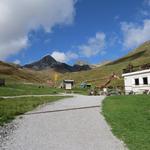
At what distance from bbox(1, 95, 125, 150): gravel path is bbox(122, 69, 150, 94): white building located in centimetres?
3564

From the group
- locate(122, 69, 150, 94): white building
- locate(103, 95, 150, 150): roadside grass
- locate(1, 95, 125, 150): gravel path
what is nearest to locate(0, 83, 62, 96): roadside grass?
locate(122, 69, 150, 94): white building

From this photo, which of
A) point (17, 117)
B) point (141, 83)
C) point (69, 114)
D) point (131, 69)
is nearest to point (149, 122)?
point (69, 114)

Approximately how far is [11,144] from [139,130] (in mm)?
7109

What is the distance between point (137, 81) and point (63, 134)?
45.7 m

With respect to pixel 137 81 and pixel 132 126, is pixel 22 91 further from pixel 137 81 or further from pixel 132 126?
pixel 132 126

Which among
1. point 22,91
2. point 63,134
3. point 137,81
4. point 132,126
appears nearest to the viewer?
point 63,134

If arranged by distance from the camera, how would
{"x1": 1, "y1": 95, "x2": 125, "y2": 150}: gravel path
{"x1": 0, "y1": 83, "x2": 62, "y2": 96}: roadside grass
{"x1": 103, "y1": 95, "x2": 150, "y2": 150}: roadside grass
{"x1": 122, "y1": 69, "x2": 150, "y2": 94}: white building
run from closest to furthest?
{"x1": 1, "y1": 95, "x2": 125, "y2": 150}: gravel path → {"x1": 103, "y1": 95, "x2": 150, "y2": 150}: roadside grass → {"x1": 0, "y1": 83, "x2": 62, "y2": 96}: roadside grass → {"x1": 122, "y1": 69, "x2": 150, "y2": 94}: white building

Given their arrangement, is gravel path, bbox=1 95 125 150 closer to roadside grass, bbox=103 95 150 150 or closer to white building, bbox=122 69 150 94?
roadside grass, bbox=103 95 150 150

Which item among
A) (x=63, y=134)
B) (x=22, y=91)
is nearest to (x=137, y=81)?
(x=22, y=91)

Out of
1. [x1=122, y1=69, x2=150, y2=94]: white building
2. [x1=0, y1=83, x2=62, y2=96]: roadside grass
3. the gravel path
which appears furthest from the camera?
[x1=122, y1=69, x2=150, y2=94]: white building

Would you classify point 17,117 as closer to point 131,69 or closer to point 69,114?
point 69,114

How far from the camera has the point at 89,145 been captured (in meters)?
15.6

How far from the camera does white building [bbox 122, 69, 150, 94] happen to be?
196 ft

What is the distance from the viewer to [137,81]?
205ft
